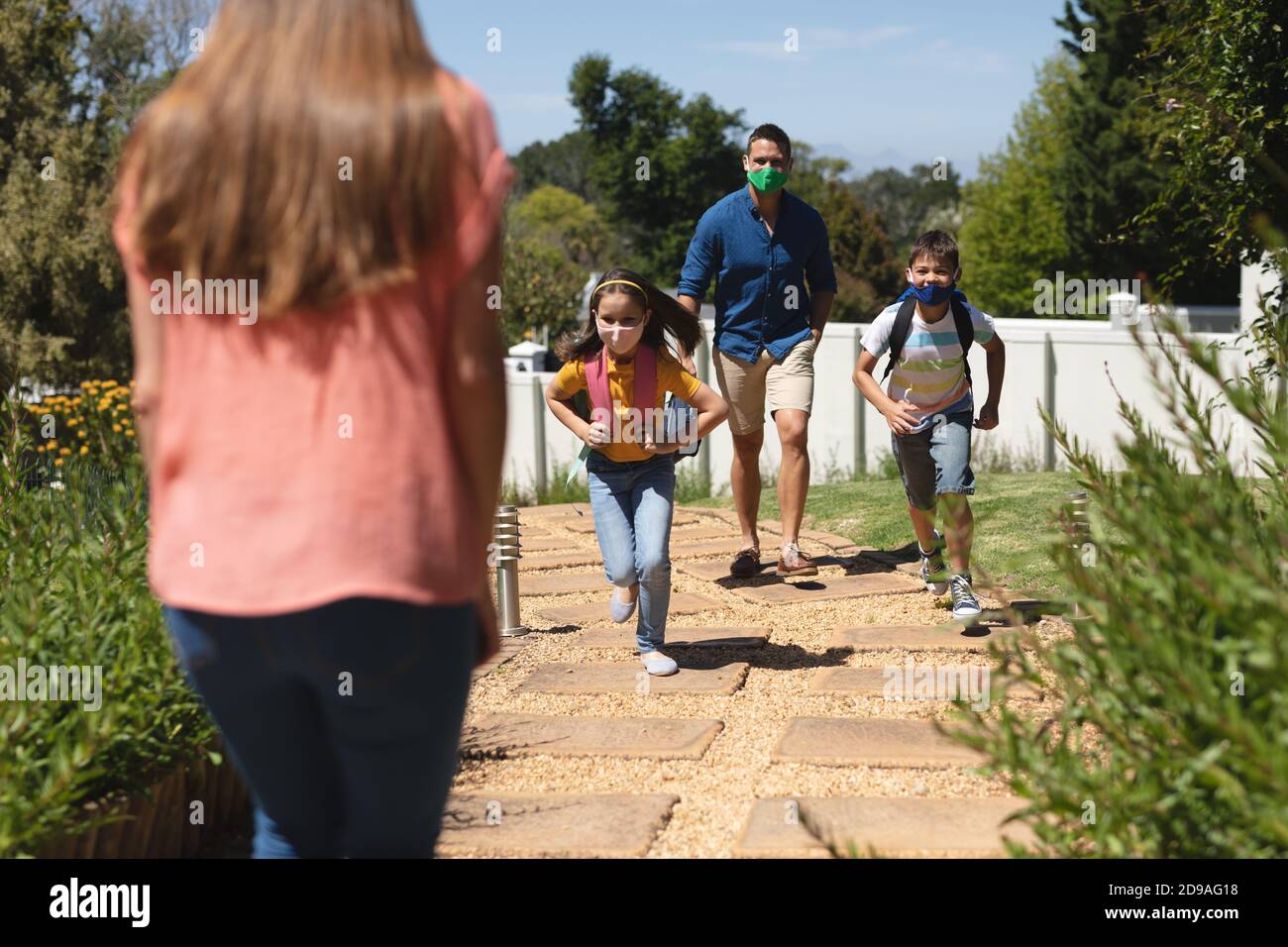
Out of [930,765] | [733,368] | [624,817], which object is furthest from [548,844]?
[733,368]

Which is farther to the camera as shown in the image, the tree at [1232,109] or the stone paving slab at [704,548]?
the tree at [1232,109]

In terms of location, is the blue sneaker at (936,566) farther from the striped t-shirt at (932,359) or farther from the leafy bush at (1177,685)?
the leafy bush at (1177,685)

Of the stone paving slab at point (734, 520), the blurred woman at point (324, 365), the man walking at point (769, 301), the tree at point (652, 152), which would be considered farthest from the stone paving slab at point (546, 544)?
the tree at point (652, 152)

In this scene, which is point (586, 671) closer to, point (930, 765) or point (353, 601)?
point (930, 765)

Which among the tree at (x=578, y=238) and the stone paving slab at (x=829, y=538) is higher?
the tree at (x=578, y=238)

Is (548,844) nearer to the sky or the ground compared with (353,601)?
nearer to the ground

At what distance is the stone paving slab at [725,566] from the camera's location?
7574mm

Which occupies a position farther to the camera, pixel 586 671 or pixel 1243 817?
pixel 586 671

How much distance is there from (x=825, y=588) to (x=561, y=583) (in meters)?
1.51

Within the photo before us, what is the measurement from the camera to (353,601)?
173cm

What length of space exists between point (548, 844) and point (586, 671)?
2007 mm

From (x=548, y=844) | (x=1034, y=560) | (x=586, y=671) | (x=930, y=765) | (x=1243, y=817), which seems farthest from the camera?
(x=1034, y=560)

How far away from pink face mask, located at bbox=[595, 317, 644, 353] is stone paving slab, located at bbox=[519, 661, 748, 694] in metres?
1.31

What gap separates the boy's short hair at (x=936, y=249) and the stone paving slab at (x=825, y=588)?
5.50ft
